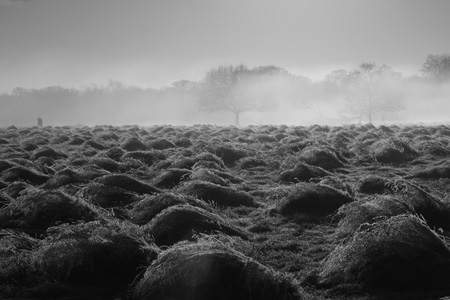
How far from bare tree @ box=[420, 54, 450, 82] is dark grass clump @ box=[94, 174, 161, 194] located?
74818 millimetres

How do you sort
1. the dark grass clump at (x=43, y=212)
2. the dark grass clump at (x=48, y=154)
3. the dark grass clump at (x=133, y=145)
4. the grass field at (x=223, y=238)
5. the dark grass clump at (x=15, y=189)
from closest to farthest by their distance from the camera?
1. the grass field at (x=223, y=238)
2. the dark grass clump at (x=43, y=212)
3. the dark grass clump at (x=15, y=189)
4. the dark grass clump at (x=48, y=154)
5. the dark grass clump at (x=133, y=145)

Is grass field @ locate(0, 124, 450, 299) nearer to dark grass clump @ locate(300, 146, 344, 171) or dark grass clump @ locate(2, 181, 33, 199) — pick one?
dark grass clump @ locate(2, 181, 33, 199)

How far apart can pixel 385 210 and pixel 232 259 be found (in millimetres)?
3367

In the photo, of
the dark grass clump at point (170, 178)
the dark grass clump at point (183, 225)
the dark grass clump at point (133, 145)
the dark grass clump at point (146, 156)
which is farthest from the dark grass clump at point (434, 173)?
the dark grass clump at point (133, 145)

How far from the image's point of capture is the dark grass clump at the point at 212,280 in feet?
17.3

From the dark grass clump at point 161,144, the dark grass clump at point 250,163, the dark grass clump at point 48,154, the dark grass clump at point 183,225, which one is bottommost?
the dark grass clump at point 250,163

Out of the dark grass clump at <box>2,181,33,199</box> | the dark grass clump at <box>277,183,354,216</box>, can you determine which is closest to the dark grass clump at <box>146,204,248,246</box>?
the dark grass clump at <box>277,183,354,216</box>

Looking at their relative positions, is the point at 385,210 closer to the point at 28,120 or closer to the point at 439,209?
the point at 439,209

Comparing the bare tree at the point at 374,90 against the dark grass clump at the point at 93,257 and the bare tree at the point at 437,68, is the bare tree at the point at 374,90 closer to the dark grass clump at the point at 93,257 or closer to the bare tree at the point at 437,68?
the bare tree at the point at 437,68

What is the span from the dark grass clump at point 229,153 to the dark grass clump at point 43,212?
919cm

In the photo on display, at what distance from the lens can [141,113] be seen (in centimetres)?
10544

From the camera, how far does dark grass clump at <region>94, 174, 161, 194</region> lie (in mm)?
11164

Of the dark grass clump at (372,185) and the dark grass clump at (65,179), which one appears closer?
the dark grass clump at (372,185)

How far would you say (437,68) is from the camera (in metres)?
75.6
